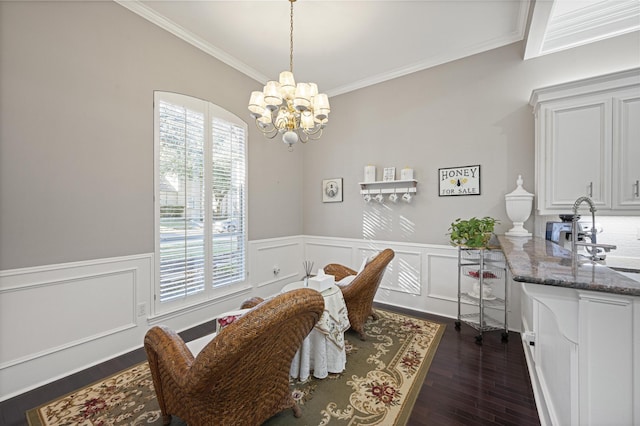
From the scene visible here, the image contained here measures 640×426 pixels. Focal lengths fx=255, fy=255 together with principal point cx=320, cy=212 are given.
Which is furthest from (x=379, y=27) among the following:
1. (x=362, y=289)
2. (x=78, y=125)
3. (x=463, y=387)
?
(x=463, y=387)

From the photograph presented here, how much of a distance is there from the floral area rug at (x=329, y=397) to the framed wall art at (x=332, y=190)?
235cm

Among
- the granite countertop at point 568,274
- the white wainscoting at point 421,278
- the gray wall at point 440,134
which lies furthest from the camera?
the white wainscoting at point 421,278

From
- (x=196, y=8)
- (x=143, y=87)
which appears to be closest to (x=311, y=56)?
(x=196, y=8)

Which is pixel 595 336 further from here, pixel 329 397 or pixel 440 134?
pixel 440 134

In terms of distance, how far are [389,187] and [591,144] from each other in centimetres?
201

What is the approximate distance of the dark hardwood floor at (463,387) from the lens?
5.58 feet

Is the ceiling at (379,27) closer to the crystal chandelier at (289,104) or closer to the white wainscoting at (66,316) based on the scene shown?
the crystal chandelier at (289,104)

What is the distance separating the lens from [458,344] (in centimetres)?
260

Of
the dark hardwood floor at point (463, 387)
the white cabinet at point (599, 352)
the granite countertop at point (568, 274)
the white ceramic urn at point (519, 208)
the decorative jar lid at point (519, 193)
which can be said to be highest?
the decorative jar lid at point (519, 193)

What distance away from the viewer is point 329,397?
73.2 inches

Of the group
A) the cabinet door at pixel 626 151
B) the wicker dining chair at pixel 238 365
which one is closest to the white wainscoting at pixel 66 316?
the wicker dining chair at pixel 238 365

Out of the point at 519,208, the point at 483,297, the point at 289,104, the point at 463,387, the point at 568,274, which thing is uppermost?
the point at 289,104

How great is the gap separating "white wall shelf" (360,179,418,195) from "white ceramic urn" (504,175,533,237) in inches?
41.9

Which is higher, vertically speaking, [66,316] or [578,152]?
[578,152]
